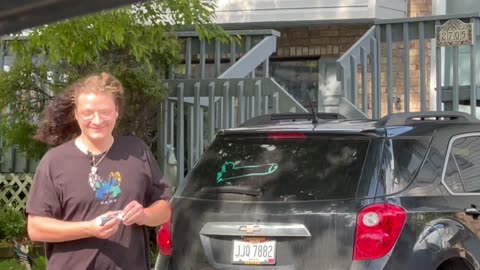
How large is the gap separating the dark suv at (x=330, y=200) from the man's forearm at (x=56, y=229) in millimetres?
1564

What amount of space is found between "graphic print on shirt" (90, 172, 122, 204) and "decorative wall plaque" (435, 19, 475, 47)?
672cm

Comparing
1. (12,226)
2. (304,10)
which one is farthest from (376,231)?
(304,10)

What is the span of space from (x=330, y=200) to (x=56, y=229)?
1.81 meters

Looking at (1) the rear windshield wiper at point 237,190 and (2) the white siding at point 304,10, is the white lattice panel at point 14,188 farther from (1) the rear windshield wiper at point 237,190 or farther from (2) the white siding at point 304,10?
(1) the rear windshield wiper at point 237,190

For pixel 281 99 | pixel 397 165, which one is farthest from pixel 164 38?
pixel 397 165

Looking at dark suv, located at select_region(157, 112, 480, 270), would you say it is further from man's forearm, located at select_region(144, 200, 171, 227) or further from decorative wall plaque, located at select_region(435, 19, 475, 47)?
decorative wall plaque, located at select_region(435, 19, 475, 47)

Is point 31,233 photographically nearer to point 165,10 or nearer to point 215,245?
point 215,245

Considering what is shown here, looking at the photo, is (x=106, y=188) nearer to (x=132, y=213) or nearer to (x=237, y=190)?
(x=132, y=213)

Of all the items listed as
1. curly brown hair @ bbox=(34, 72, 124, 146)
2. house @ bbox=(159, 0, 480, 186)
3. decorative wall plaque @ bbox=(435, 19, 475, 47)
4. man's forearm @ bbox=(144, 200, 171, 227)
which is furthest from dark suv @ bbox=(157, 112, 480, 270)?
decorative wall plaque @ bbox=(435, 19, 475, 47)

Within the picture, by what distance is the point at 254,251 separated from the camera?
197 inches

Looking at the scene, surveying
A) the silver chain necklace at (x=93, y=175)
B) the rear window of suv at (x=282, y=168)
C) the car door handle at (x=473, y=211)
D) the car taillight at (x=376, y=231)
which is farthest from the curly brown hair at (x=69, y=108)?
the car door handle at (x=473, y=211)

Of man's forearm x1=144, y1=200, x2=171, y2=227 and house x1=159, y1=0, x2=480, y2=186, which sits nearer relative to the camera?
man's forearm x1=144, y1=200, x2=171, y2=227

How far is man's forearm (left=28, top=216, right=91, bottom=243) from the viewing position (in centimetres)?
360

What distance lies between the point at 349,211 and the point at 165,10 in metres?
3.51
